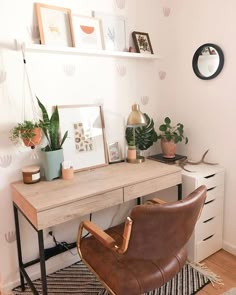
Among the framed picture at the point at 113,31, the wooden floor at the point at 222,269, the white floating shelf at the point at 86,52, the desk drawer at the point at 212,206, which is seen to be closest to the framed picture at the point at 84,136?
the white floating shelf at the point at 86,52

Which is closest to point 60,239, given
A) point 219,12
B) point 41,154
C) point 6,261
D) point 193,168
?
point 6,261

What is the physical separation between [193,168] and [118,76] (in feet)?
3.22

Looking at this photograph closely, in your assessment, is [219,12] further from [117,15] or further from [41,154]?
[41,154]

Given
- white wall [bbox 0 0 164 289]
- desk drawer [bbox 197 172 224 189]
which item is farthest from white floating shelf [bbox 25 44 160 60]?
desk drawer [bbox 197 172 224 189]

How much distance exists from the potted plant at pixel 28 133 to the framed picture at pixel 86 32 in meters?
0.68

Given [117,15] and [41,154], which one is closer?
[41,154]

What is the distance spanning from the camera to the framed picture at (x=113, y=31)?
209 cm

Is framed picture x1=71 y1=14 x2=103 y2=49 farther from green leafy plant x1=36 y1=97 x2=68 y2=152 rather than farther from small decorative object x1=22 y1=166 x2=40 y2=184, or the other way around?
small decorative object x1=22 y1=166 x2=40 y2=184

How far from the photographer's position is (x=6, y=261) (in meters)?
1.84

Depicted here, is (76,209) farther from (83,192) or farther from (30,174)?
(30,174)

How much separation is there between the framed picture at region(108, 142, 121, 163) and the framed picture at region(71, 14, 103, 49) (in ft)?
2.58

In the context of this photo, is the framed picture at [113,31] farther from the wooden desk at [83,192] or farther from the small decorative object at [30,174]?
the small decorative object at [30,174]

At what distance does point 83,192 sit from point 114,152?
746 mm

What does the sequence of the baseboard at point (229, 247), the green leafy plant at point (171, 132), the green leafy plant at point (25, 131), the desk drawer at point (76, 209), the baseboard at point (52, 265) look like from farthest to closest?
the green leafy plant at point (171, 132), the baseboard at point (229, 247), the baseboard at point (52, 265), the green leafy plant at point (25, 131), the desk drawer at point (76, 209)
